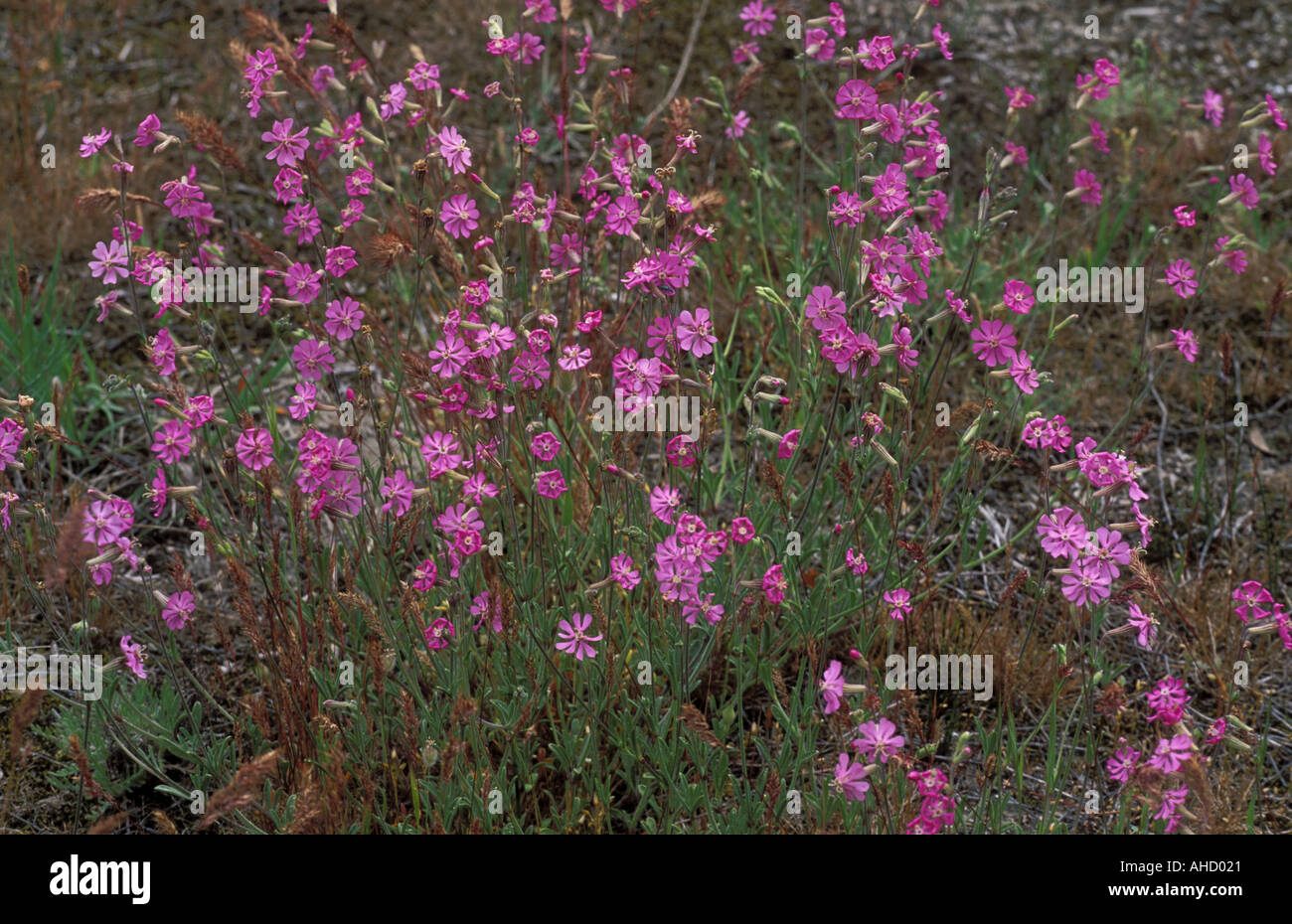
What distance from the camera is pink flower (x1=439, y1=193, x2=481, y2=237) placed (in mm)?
2762

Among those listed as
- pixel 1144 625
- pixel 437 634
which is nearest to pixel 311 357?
pixel 437 634

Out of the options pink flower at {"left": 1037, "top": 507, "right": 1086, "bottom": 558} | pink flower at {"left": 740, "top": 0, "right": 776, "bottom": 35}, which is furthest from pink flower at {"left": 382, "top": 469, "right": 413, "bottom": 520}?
pink flower at {"left": 740, "top": 0, "right": 776, "bottom": 35}

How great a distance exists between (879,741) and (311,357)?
4.84 ft

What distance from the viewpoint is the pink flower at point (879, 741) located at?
2.12m

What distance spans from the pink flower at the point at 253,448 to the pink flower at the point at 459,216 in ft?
2.20

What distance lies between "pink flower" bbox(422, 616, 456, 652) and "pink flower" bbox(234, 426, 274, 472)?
493 mm

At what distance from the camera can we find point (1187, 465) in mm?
4004

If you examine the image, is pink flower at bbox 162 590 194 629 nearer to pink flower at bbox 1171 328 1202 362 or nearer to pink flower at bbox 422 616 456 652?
pink flower at bbox 422 616 456 652

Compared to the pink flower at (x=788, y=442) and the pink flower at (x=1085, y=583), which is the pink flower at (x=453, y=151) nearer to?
the pink flower at (x=788, y=442)

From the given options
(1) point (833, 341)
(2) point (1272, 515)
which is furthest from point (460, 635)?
(2) point (1272, 515)

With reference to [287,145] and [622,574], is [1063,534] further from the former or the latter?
[287,145]

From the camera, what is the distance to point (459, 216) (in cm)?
279
